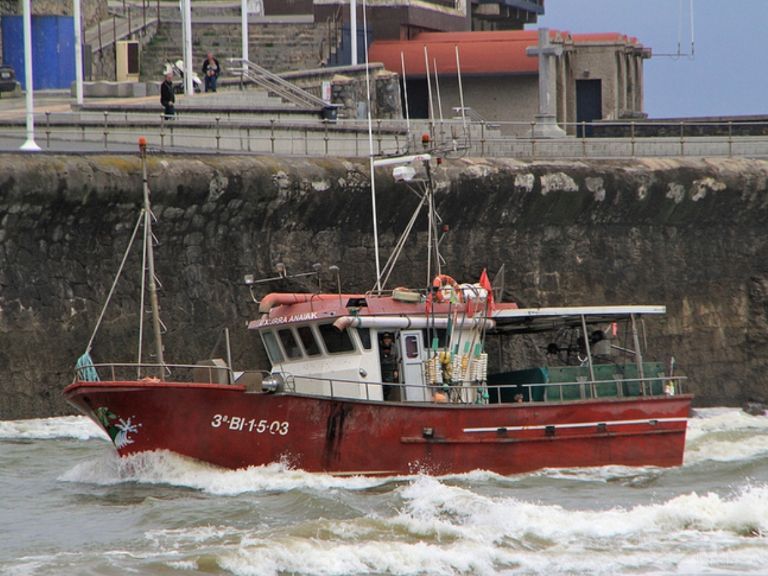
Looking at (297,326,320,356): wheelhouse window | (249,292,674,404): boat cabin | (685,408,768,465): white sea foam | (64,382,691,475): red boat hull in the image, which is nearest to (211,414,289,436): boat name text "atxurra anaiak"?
(64,382,691,475): red boat hull

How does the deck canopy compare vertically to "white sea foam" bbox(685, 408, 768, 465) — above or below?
above

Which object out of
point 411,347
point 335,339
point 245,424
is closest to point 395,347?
point 411,347

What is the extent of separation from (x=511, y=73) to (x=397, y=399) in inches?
929

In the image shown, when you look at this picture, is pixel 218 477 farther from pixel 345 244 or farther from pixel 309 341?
pixel 345 244

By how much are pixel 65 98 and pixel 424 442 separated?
59.0ft

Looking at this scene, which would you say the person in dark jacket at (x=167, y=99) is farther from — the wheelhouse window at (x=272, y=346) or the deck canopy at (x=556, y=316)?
the deck canopy at (x=556, y=316)

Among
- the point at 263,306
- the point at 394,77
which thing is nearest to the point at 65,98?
the point at 394,77

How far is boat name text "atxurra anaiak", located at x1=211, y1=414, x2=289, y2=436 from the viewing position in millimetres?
19875

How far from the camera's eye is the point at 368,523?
17750 mm

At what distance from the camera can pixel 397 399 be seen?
21.2 m

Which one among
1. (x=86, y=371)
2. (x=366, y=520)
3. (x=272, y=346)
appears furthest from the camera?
(x=272, y=346)

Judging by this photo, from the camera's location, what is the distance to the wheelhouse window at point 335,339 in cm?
2080

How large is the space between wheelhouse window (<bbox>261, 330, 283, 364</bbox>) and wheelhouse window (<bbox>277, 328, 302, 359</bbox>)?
0.38ft

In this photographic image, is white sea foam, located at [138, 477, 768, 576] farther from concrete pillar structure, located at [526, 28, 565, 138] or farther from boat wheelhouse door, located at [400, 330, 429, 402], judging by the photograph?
concrete pillar structure, located at [526, 28, 565, 138]
